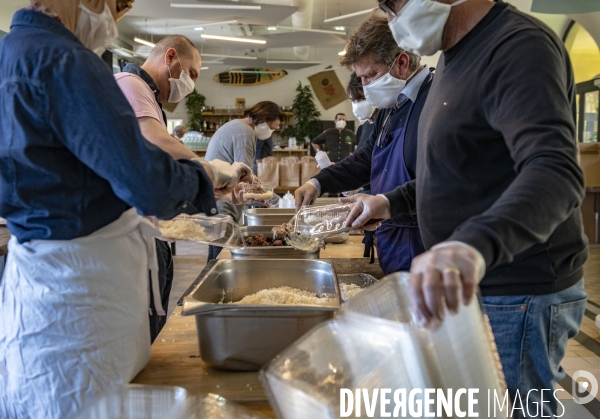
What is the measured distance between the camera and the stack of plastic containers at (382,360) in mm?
729

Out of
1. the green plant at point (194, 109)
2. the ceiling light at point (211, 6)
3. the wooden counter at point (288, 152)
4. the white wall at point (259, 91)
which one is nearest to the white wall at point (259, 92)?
the white wall at point (259, 91)

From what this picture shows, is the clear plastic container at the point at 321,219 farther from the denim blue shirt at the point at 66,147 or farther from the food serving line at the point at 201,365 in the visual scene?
the denim blue shirt at the point at 66,147

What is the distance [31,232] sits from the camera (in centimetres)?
108

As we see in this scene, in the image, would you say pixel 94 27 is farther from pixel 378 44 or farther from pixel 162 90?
pixel 162 90

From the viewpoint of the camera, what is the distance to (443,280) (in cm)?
68

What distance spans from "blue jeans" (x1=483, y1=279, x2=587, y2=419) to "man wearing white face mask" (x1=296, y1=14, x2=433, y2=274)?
0.80 meters

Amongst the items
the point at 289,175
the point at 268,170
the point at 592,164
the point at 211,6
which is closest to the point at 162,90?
the point at 268,170

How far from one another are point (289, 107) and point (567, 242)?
15.1 meters

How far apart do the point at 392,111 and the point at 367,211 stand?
0.61 metres

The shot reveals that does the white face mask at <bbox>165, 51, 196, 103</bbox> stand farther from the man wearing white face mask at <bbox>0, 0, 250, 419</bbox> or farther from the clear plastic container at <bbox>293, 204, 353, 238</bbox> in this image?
the man wearing white face mask at <bbox>0, 0, 250, 419</bbox>

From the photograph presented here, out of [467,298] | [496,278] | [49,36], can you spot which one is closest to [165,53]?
[49,36]

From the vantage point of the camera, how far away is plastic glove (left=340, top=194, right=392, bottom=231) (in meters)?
1.73

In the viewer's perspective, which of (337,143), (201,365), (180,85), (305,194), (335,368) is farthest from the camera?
(337,143)

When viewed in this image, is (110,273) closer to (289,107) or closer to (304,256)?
(304,256)
